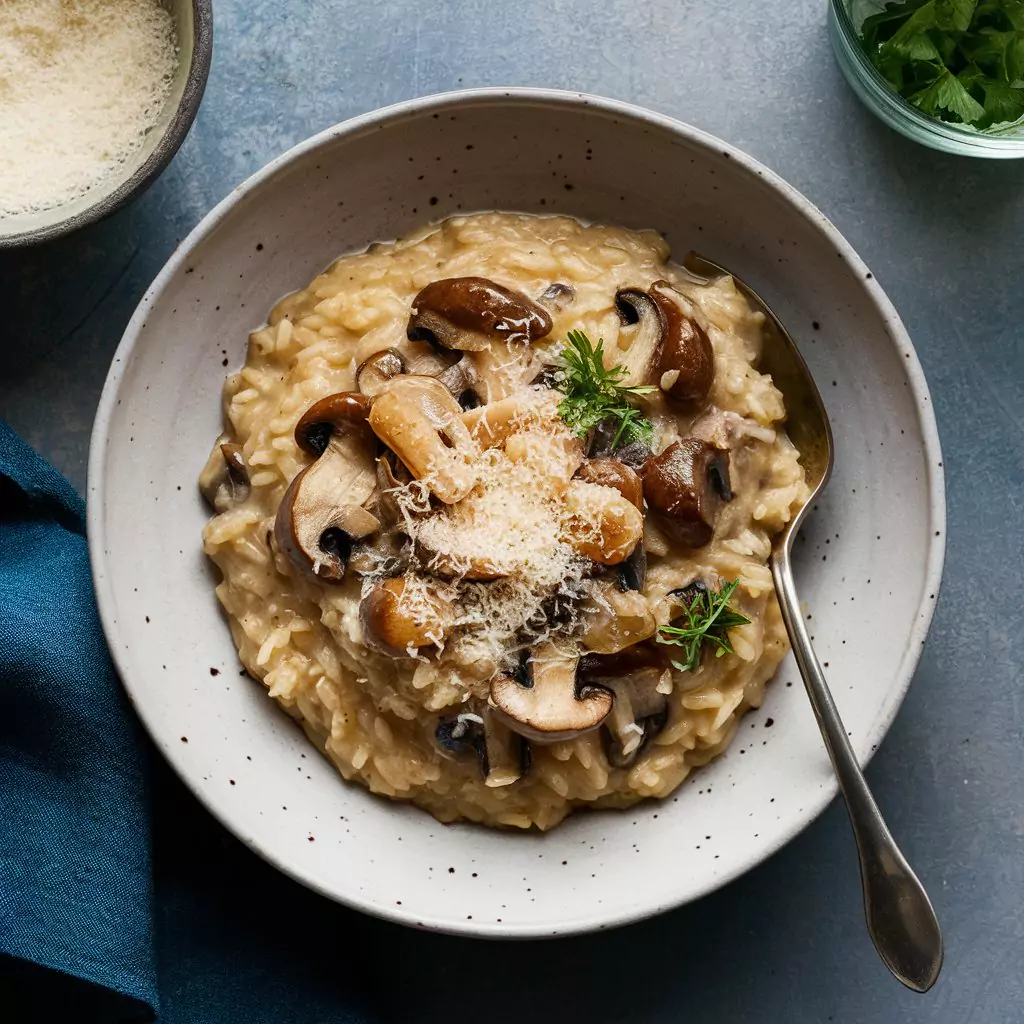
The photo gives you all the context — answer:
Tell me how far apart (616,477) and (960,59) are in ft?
6.78

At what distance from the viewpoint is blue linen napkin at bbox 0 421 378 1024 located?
332 centimetres

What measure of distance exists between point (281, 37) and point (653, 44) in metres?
1.33

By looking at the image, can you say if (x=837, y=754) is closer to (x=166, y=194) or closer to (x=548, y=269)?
(x=548, y=269)

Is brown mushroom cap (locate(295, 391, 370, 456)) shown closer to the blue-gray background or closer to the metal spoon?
the blue-gray background

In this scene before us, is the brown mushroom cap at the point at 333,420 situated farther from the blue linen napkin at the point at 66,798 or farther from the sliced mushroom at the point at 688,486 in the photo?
the blue linen napkin at the point at 66,798

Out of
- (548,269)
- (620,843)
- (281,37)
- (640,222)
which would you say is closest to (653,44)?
(640,222)

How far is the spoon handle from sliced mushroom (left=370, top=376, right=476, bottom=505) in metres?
1.18

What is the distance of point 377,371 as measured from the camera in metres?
3.19

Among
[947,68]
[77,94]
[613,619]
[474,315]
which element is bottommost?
[613,619]

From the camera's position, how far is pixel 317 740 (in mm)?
3416

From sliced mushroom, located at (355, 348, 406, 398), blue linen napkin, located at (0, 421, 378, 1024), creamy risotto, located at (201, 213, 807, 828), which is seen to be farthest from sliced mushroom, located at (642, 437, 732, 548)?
blue linen napkin, located at (0, 421, 378, 1024)

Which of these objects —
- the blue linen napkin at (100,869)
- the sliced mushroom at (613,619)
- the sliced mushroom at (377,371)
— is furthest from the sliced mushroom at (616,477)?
the blue linen napkin at (100,869)

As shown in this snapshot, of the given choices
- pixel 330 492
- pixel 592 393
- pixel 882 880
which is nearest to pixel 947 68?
pixel 592 393

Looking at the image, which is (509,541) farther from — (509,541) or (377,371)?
(377,371)
